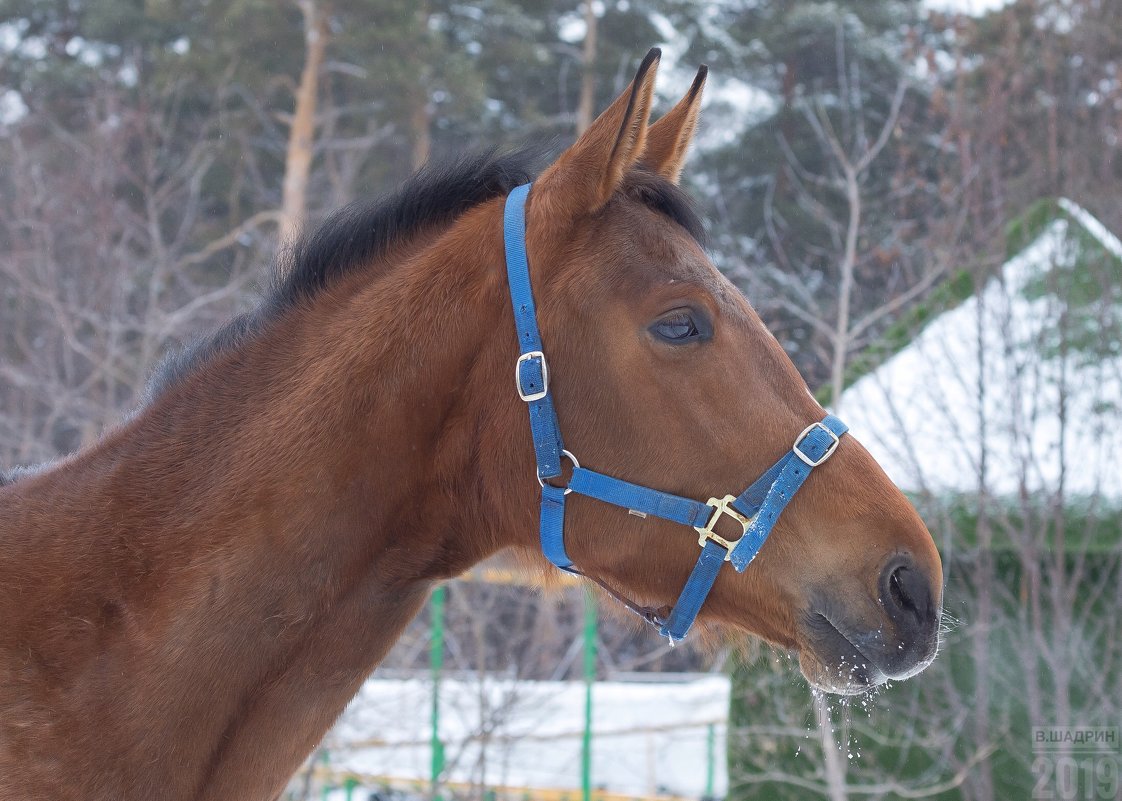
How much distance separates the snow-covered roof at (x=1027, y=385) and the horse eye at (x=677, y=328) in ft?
14.4

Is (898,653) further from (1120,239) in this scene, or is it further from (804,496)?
(1120,239)

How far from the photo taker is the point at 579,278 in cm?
232

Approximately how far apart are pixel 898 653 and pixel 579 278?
1055mm

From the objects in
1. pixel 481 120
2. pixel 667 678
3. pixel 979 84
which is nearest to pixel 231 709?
pixel 979 84

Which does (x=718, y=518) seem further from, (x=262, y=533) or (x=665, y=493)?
(x=262, y=533)

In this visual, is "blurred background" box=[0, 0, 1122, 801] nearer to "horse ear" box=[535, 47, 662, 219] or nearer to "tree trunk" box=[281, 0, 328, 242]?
"tree trunk" box=[281, 0, 328, 242]

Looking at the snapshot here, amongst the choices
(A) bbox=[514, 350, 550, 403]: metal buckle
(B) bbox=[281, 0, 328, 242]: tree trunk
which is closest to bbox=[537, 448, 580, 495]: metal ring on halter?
(A) bbox=[514, 350, 550, 403]: metal buckle

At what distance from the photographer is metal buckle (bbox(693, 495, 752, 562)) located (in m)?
2.18

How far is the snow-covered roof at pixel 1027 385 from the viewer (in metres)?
6.08

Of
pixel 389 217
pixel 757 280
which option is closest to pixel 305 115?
pixel 757 280

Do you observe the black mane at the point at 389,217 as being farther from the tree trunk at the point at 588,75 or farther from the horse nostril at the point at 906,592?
the tree trunk at the point at 588,75

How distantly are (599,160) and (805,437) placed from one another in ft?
2.55

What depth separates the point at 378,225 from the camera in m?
2.55

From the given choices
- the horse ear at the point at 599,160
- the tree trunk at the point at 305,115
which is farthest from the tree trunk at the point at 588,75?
the horse ear at the point at 599,160
